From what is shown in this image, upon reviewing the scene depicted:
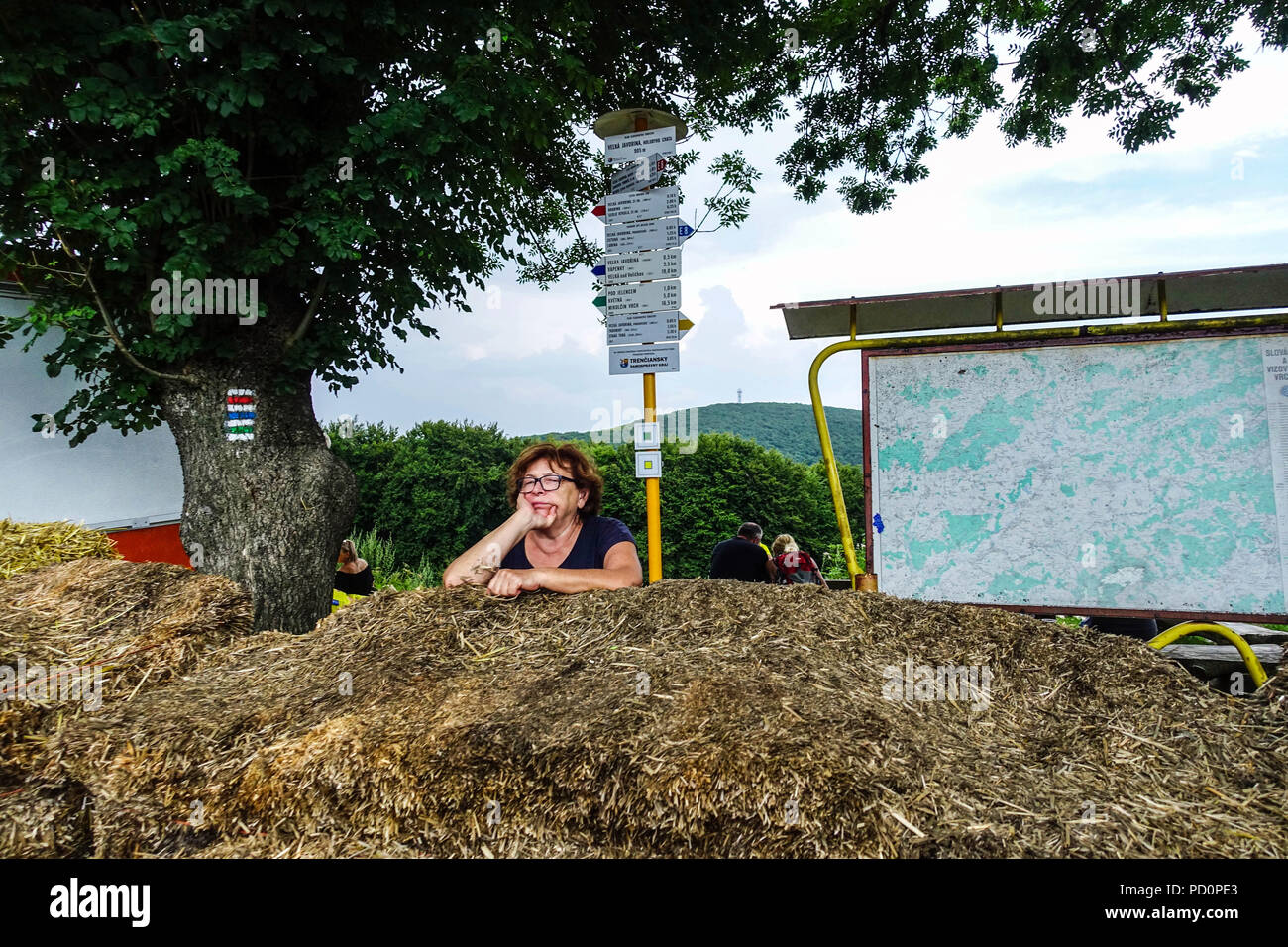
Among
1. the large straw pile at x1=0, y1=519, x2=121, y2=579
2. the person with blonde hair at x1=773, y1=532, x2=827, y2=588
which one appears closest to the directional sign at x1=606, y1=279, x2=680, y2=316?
the person with blonde hair at x1=773, y1=532, x2=827, y2=588

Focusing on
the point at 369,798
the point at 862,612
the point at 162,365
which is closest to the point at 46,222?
the point at 162,365

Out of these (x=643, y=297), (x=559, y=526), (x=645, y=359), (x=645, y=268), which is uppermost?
(x=645, y=268)

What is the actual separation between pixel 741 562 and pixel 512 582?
4097mm

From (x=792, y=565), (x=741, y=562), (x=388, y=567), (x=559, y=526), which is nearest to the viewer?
(x=559, y=526)

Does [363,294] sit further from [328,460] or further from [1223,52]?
[1223,52]

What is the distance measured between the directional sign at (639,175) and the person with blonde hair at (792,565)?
4355 millimetres

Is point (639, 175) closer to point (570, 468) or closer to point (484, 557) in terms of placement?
point (570, 468)

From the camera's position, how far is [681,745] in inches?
96.8

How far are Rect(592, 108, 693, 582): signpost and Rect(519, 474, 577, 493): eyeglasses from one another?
1.02m

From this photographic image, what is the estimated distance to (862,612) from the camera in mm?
3783

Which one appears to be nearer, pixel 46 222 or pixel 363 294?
pixel 46 222

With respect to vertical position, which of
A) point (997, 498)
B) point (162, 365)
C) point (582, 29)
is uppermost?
point (582, 29)

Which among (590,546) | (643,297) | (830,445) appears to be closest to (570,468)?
(590,546)

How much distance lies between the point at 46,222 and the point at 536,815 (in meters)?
5.74
